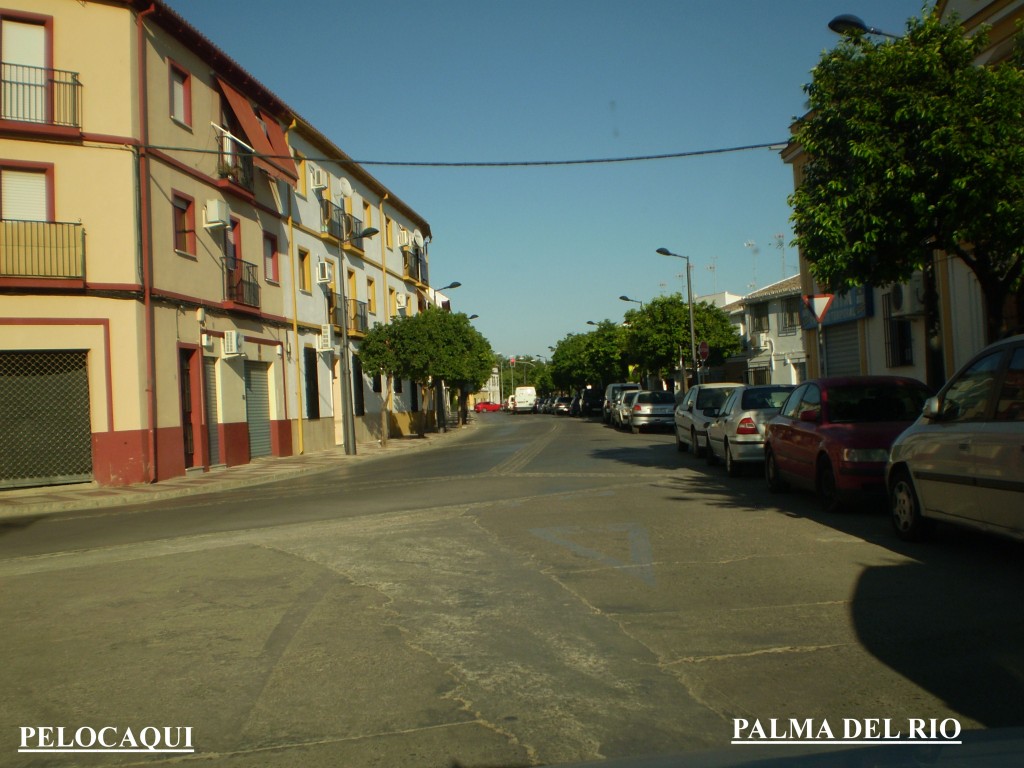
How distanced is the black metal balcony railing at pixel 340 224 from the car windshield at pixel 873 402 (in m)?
24.1

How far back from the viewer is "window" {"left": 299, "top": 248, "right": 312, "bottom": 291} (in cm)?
3040

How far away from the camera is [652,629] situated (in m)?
5.68

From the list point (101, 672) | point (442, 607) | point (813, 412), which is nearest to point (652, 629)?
point (442, 607)

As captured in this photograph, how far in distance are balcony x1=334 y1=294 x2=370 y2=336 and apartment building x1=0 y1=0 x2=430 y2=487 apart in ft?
26.9

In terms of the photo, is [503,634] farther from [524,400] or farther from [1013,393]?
[524,400]

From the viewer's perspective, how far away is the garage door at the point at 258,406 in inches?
1005

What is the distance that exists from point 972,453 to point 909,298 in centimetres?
1635

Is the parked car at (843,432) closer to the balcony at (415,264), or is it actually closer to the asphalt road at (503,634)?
the asphalt road at (503,634)

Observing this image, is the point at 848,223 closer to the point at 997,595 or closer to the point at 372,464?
the point at 997,595

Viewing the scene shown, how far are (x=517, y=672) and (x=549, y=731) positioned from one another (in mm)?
883

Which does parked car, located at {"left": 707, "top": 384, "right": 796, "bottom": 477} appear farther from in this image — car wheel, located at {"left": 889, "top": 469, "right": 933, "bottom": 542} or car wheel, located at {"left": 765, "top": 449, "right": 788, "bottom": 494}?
car wheel, located at {"left": 889, "top": 469, "right": 933, "bottom": 542}

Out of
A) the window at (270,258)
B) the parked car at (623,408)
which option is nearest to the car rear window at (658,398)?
the parked car at (623,408)

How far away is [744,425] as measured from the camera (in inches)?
583

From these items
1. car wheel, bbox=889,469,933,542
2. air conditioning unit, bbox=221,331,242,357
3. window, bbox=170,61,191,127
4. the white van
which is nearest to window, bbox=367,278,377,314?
air conditioning unit, bbox=221,331,242,357
